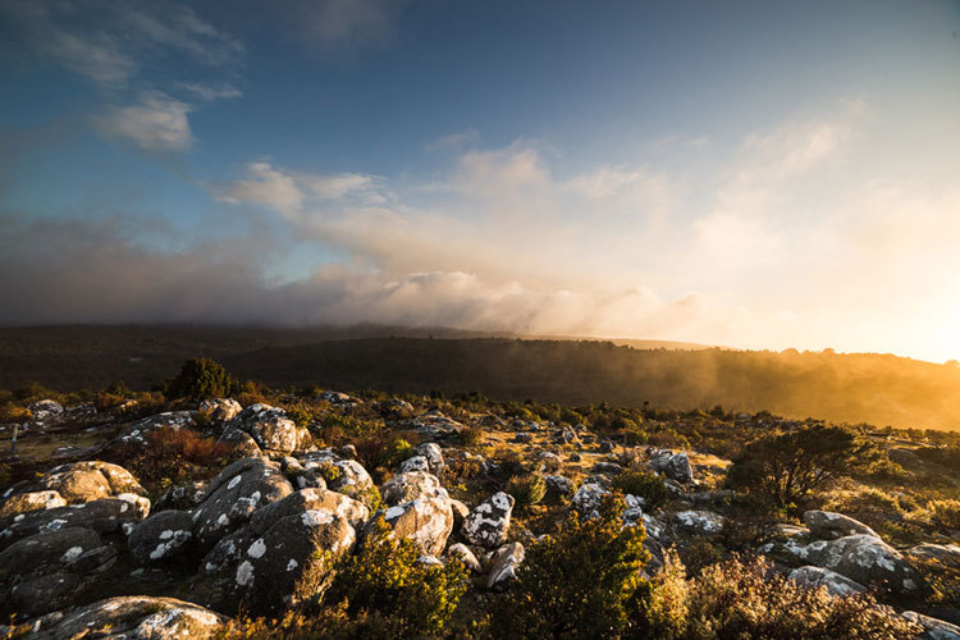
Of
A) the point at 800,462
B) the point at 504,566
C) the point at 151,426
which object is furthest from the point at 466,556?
the point at 151,426

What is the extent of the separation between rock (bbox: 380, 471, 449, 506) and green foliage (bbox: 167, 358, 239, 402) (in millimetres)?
20358

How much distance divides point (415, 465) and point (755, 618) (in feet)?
33.4

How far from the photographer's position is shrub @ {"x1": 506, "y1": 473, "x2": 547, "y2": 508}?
11914mm

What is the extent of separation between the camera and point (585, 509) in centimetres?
1125

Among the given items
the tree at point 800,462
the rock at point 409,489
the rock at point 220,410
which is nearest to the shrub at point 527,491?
the rock at point 409,489

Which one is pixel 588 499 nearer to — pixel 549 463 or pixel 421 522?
pixel 549 463

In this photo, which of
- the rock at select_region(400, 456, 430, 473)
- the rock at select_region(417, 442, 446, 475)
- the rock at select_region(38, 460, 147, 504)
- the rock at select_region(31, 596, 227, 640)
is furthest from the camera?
the rock at select_region(417, 442, 446, 475)

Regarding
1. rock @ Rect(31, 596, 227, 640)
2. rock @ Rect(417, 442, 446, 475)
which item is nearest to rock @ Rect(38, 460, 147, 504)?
rock @ Rect(31, 596, 227, 640)

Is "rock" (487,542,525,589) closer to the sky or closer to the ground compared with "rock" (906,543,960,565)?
closer to the ground

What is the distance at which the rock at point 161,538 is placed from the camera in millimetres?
6320

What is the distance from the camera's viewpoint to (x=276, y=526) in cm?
573

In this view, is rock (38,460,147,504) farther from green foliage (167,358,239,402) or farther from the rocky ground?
green foliage (167,358,239,402)

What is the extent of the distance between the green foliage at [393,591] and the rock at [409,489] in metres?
3.83

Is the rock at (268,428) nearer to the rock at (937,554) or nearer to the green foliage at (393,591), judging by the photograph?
the green foliage at (393,591)
